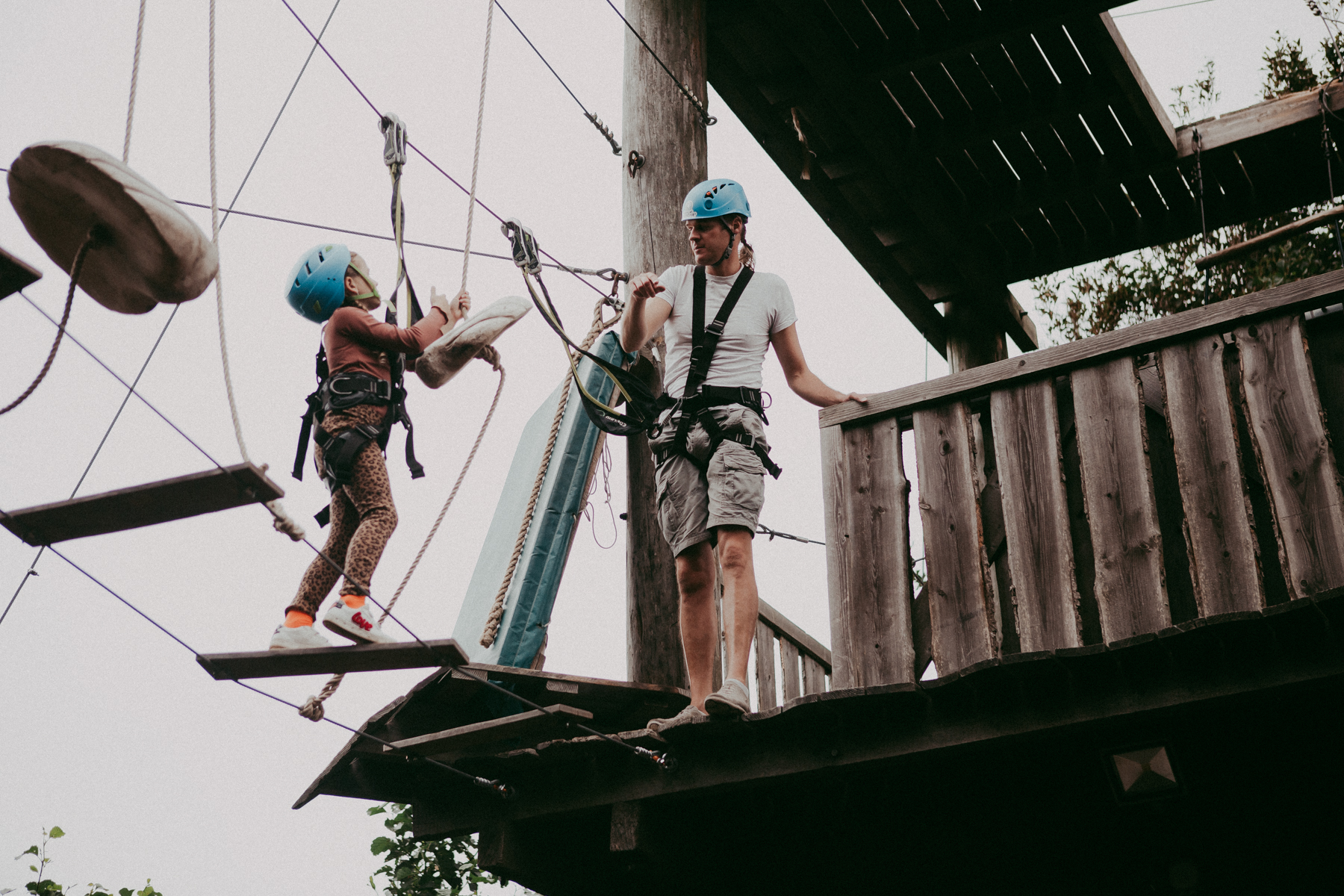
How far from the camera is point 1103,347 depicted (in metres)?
4.59

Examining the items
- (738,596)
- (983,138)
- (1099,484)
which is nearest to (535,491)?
(738,596)

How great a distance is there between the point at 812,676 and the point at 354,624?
12.6ft

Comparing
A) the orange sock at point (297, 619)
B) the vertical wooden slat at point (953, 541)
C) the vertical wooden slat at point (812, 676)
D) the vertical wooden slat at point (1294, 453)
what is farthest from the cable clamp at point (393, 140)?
the vertical wooden slat at point (812, 676)

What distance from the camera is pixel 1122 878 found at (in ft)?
14.4

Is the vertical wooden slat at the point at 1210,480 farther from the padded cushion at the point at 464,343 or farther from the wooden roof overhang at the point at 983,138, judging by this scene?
the wooden roof overhang at the point at 983,138

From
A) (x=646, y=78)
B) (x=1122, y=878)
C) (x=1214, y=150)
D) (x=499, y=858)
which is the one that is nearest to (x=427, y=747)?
(x=499, y=858)

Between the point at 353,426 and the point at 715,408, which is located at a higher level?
the point at 715,408

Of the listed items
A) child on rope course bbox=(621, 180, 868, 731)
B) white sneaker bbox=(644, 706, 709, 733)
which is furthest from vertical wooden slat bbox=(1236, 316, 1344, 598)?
white sneaker bbox=(644, 706, 709, 733)

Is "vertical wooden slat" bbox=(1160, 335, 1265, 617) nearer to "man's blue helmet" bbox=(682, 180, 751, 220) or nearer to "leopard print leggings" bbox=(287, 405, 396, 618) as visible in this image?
"man's blue helmet" bbox=(682, 180, 751, 220)

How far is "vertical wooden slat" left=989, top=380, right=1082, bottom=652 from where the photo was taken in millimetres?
4355

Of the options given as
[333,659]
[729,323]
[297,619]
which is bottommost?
[333,659]

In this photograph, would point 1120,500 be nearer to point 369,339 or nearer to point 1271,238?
point 1271,238

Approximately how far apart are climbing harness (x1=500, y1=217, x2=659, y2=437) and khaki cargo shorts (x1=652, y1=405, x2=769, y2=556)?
0.23 m

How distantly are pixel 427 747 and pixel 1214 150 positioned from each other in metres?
5.94
